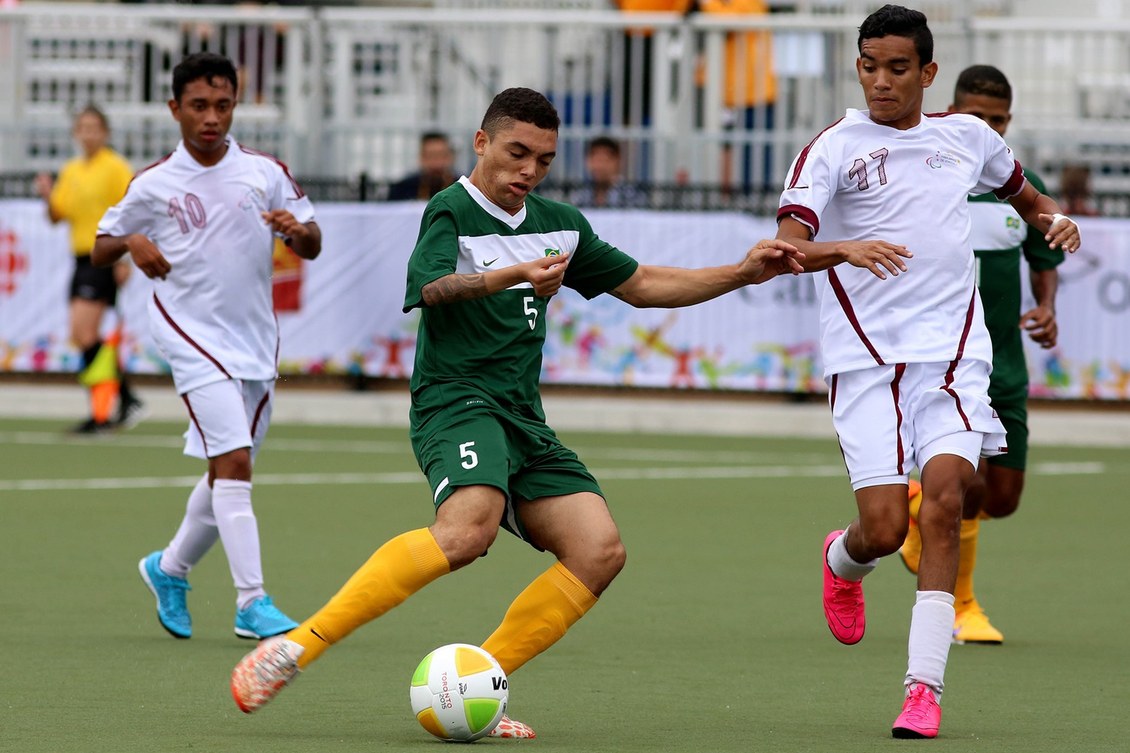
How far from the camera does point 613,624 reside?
28.3 ft

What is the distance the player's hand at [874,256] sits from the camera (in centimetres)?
639

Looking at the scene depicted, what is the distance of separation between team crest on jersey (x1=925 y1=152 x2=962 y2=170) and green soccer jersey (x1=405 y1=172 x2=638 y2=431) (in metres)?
1.32

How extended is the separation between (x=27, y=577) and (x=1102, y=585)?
5.04 meters

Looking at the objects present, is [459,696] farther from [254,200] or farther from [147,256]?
[254,200]

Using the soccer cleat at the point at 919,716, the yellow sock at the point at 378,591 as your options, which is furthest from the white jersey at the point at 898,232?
the yellow sock at the point at 378,591

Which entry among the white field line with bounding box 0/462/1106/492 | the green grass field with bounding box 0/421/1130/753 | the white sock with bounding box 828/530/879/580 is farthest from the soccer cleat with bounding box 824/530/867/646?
the white field line with bounding box 0/462/1106/492

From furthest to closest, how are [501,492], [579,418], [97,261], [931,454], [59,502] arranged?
[579,418], [59,502], [97,261], [931,454], [501,492]

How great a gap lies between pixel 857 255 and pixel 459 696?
5.95 ft

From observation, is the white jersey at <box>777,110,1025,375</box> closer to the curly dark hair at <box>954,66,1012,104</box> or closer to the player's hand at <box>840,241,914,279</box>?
the player's hand at <box>840,241,914,279</box>

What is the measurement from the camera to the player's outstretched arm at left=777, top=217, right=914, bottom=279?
21.0ft

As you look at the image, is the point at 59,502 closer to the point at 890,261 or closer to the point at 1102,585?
the point at 1102,585

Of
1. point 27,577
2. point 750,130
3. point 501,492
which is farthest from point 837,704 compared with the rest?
point 750,130

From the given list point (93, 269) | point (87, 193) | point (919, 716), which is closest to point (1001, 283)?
point (919, 716)

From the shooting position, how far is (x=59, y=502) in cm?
1223
